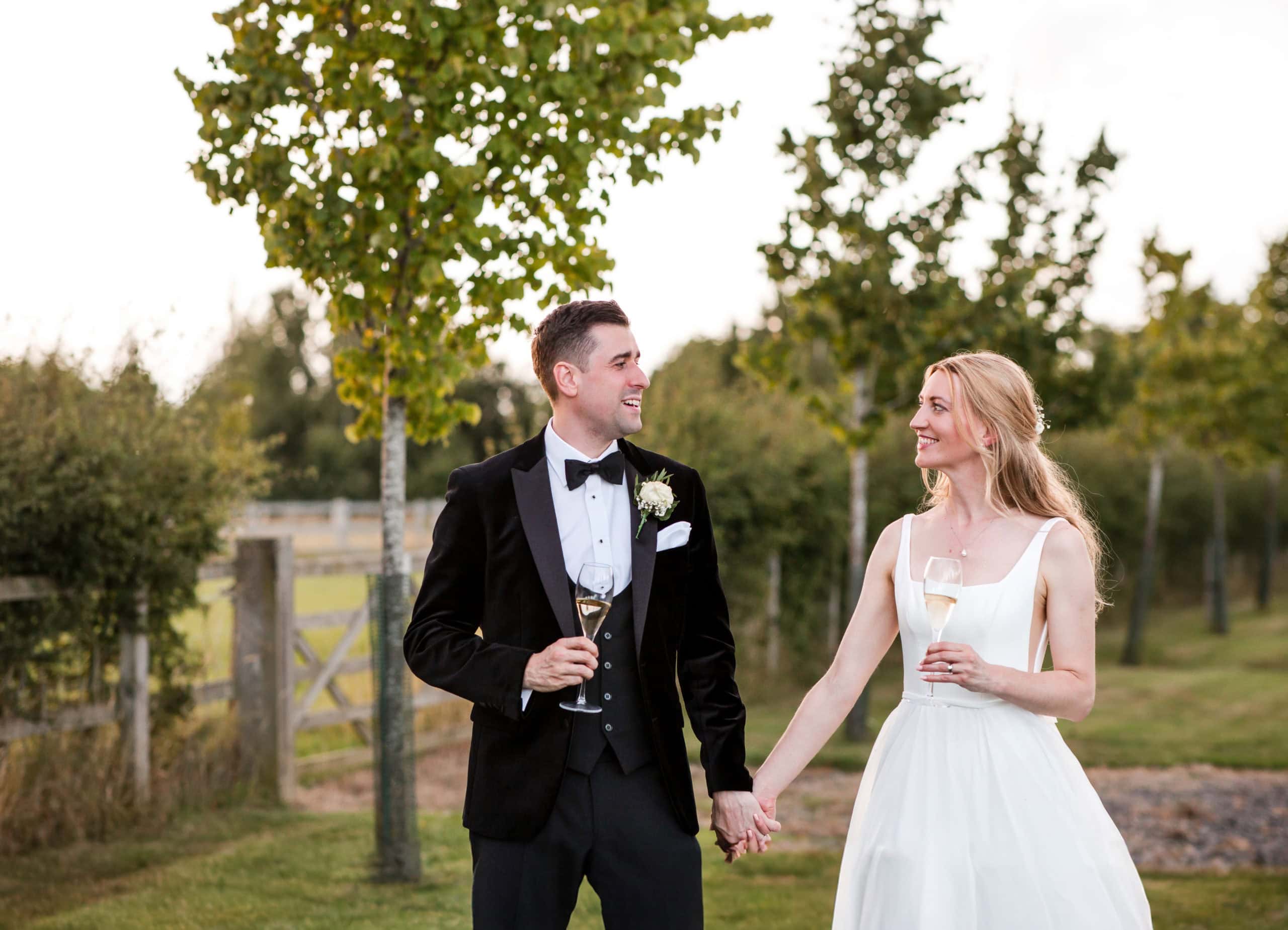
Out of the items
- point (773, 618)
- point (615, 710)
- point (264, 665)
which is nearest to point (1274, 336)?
point (773, 618)

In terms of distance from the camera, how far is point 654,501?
10.6 feet

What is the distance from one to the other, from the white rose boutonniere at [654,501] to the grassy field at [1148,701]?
5.52m

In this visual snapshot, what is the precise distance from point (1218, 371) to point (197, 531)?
1603 centimetres

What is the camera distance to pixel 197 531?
295 inches

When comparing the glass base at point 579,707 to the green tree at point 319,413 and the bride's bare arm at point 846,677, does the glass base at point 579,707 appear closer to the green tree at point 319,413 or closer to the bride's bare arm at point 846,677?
the bride's bare arm at point 846,677

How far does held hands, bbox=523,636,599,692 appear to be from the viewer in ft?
9.57

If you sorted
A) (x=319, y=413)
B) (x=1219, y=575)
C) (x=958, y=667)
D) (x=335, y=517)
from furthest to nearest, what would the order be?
1. (x=319, y=413)
2. (x=335, y=517)
3. (x=1219, y=575)
4. (x=958, y=667)

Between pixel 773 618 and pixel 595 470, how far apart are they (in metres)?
10.5

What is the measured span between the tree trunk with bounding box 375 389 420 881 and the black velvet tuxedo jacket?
3.01m

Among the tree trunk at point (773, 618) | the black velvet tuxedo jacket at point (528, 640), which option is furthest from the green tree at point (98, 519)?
the tree trunk at point (773, 618)

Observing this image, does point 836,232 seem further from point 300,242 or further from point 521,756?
point 521,756

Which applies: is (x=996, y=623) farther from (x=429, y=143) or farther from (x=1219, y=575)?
(x=1219, y=575)

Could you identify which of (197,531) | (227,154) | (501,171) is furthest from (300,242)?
(197,531)

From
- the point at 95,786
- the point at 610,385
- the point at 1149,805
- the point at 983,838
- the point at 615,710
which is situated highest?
the point at 610,385
